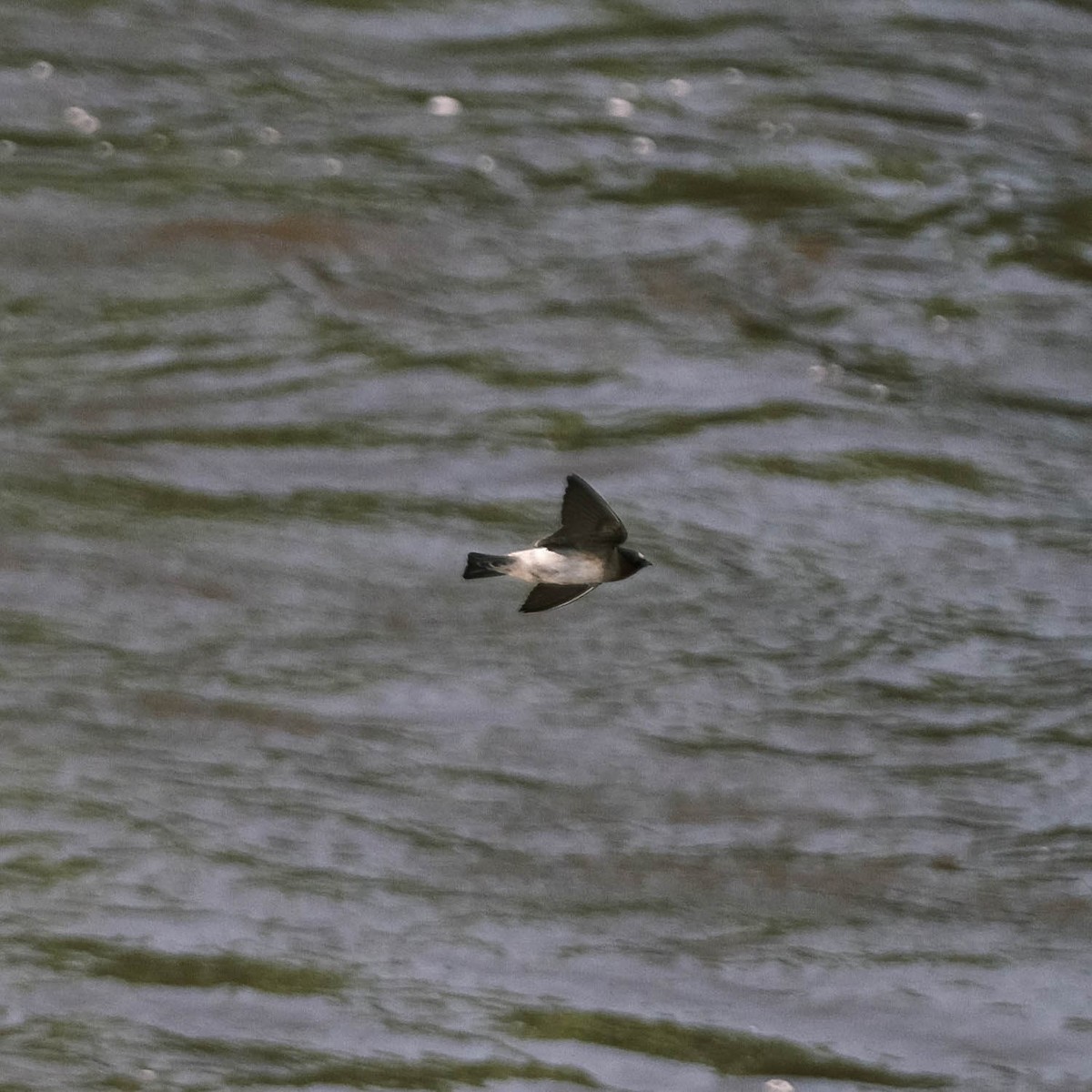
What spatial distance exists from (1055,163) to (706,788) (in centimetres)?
274

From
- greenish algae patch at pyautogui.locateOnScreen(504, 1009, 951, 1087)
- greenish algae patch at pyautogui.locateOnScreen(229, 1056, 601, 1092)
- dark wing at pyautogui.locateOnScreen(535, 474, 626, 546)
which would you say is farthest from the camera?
greenish algae patch at pyautogui.locateOnScreen(504, 1009, 951, 1087)

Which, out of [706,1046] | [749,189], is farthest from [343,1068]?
[749,189]

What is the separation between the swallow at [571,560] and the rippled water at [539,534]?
3.64ft

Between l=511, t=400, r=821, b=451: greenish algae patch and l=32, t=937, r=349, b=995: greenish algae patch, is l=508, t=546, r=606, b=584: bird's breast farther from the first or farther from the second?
l=511, t=400, r=821, b=451: greenish algae patch

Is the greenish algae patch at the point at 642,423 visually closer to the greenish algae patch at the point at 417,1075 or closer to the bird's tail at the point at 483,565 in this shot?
the greenish algae patch at the point at 417,1075

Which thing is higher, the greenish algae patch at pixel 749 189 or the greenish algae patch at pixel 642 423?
the greenish algae patch at pixel 749 189

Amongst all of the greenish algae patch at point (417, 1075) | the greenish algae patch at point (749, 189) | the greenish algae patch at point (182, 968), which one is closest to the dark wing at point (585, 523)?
the greenish algae patch at point (417, 1075)

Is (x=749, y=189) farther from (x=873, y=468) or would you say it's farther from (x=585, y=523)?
(x=585, y=523)

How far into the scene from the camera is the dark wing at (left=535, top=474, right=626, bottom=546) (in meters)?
2.84

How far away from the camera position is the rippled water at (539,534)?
398 centimetres

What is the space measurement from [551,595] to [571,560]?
0.25 ft

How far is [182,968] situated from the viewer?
3934 millimetres

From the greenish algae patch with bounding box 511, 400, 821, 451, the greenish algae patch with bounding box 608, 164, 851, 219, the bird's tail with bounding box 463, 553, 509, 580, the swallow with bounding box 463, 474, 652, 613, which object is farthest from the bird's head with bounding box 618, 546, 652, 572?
the greenish algae patch with bounding box 608, 164, 851, 219

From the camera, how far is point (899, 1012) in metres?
3.99
